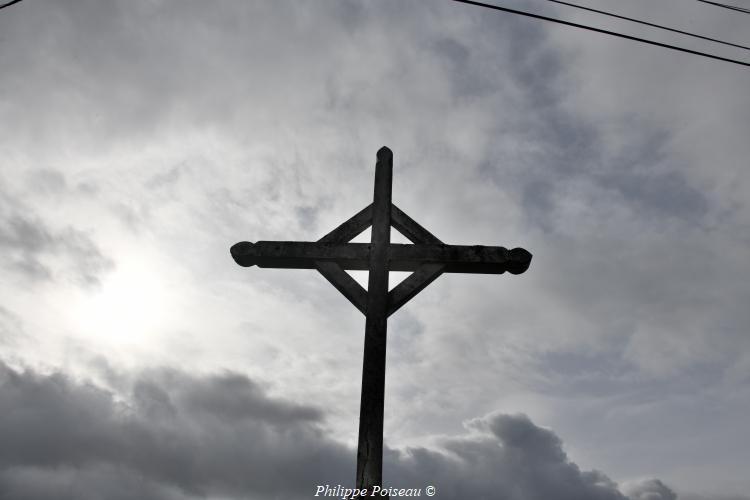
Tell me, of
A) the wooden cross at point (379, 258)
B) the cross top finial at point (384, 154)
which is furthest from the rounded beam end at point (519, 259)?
the cross top finial at point (384, 154)

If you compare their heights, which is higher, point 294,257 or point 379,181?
point 379,181

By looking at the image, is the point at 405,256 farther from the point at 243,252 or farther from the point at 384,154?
the point at 243,252

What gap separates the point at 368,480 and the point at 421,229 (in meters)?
2.62

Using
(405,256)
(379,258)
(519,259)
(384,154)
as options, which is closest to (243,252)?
(379,258)

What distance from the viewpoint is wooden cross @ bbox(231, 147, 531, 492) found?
5.16m

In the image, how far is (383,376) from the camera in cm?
492

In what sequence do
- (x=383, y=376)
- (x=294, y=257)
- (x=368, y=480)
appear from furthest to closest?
1. (x=294, y=257)
2. (x=383, y=376)
3. (x=368, y=480)

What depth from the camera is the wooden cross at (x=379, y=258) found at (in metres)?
5.16

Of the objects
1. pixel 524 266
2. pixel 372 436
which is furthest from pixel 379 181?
pixel 372 436

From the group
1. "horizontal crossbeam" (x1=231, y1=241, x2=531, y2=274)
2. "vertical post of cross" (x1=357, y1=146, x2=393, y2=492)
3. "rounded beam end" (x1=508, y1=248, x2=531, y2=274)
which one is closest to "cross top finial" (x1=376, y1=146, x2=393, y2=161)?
"vertical post of cross" (x1=357, y1=146, x2=393, y2=492)

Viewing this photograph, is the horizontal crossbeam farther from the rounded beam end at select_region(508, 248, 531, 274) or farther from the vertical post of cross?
the vertical post of cross

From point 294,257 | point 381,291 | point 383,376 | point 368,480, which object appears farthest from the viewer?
point 294,257

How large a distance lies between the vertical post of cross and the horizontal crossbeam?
0.19m

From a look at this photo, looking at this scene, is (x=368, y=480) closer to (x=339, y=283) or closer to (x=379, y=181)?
(x=339, y=283)
